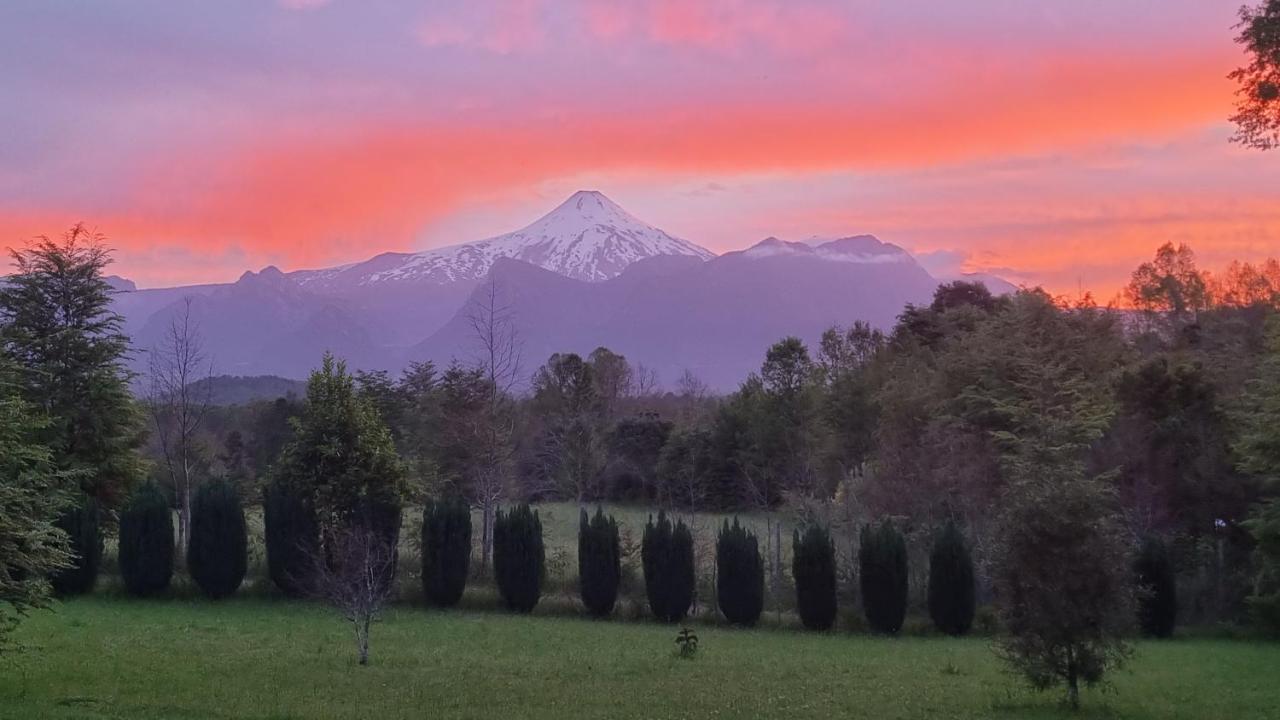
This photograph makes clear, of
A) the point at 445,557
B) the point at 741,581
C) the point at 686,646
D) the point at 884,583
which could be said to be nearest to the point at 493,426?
the point at 445,557

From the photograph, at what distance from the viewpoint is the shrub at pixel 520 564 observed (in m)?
27.2

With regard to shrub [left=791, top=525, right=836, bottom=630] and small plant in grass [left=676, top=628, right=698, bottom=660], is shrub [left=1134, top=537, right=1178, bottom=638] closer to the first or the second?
shrub [left=791, top=525, right=836, bottom=630]

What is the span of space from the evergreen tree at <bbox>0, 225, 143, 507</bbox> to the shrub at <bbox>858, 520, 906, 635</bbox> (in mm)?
24012

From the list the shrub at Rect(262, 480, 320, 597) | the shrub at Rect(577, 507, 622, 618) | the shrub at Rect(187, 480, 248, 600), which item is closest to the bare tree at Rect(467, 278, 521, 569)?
the shrub at Rect(577, 507, 622, 618)

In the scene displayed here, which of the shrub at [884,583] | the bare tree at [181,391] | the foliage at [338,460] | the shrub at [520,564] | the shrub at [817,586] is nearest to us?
the shrub at [884,583]

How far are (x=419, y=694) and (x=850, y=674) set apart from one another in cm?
775

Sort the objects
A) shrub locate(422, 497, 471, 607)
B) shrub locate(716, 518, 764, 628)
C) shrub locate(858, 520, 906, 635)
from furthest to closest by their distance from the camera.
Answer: shrub locate(422, 497, 471, 607) → shrub locate(716, 518, 764, 628) → shrub locate(858, 520, 906, 635)

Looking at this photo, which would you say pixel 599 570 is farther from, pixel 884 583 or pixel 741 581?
pixel 884 583

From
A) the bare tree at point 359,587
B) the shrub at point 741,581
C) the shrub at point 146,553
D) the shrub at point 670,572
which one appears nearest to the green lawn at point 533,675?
the bare tree at point 359,587

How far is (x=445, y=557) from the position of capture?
2761 centimetres

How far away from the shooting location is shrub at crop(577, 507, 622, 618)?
26.9 metres

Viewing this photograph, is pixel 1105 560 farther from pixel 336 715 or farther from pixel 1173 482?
pixel 1173 482

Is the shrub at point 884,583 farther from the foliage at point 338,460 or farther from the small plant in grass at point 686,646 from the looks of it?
the foliage at point 338,460

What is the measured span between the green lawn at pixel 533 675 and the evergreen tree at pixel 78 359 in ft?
27.0
